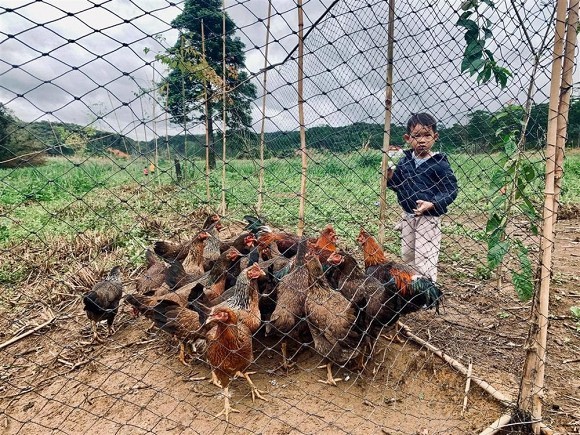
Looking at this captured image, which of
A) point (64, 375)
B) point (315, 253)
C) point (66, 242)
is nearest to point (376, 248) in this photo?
point (315, 253)

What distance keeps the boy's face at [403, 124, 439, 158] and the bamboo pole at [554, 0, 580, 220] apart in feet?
3.59

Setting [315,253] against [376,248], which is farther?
[376,248]

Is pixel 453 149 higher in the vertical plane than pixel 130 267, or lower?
higher

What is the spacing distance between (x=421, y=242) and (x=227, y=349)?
1863 mm

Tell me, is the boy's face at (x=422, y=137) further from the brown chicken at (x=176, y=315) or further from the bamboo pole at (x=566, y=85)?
the brown chicken at (x=176, y=315)

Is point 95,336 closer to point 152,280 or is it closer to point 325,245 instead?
point 152,280

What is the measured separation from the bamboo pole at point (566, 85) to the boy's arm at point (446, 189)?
977mm

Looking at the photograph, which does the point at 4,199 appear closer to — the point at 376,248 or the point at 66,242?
the point at 66,242

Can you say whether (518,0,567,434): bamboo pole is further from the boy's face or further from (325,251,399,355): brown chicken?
the boy's face

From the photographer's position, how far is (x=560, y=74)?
1.83m

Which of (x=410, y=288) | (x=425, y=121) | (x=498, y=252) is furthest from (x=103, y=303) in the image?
(x=498, y=252)

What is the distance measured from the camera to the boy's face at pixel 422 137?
2.94 metres

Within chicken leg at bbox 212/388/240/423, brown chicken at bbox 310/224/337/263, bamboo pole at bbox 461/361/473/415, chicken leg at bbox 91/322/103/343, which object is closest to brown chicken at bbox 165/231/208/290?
chicken leg at bbox 91/322/103/343

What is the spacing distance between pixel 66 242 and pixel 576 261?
621 centimetres
